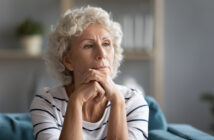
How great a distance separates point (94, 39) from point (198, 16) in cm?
259

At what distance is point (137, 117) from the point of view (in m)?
1.55

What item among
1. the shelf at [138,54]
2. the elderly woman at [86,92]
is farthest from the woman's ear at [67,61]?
the shelf at [138,54]

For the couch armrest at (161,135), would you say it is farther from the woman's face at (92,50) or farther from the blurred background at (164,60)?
the blurred background at (164,60)

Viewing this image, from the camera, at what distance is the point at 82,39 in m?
1.55

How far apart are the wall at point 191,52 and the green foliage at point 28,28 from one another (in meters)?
1.44

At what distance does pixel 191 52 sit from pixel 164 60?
32 cm

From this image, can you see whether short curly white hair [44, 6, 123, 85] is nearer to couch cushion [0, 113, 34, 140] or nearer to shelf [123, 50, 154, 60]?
couch cushion [0, 113, 34, 140]

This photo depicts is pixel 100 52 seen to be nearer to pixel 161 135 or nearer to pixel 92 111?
pixel 92 111

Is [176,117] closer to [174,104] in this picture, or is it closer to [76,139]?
[174,104]

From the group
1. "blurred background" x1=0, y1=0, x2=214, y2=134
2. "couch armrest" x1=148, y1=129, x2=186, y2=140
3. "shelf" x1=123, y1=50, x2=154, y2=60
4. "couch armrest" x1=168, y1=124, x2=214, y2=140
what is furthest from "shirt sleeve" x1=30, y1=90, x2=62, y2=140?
"blurred background" x1=0, y1=0, x2=214, y2=134

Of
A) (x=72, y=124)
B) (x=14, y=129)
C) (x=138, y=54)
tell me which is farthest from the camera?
(x=138, y=54)

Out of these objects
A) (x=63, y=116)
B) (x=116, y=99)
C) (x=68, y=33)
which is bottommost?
(x=63, y=116)

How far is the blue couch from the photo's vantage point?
170 centimetres

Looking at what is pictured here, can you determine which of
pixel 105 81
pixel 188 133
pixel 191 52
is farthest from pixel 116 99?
pixel 191 52
